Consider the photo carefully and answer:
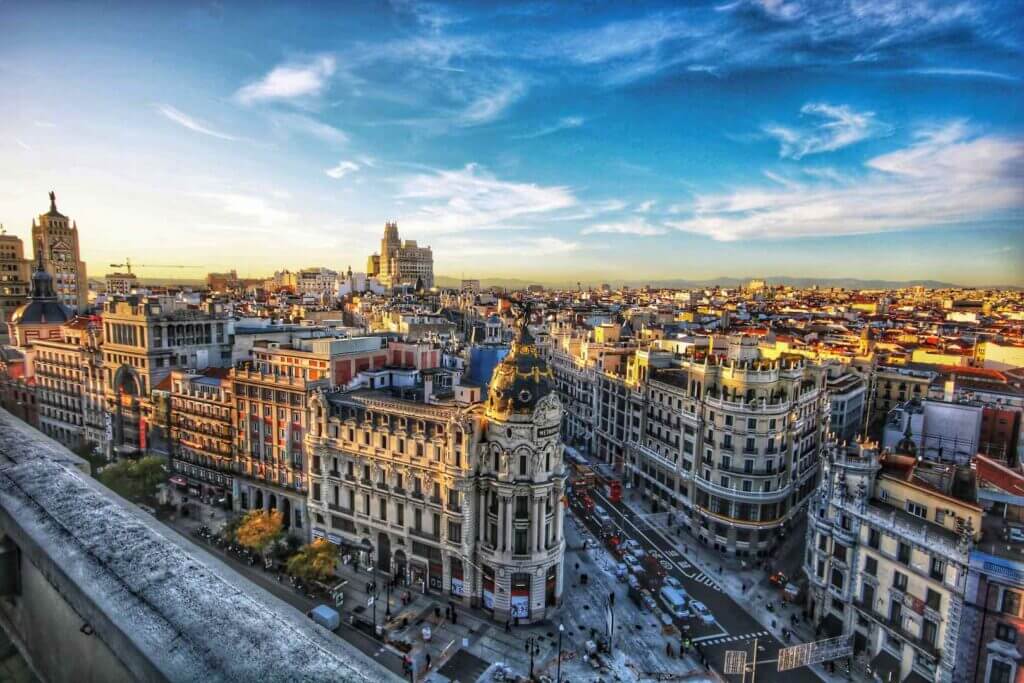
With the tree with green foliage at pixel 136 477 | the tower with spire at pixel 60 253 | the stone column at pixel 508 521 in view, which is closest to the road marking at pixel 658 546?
the stone column at pixel 508 521

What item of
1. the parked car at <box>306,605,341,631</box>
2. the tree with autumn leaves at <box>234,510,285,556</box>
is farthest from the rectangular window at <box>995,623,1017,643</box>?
the tree with autumn leaves at <box>234,510,285,556</box>

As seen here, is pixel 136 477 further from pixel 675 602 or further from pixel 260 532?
pixel 675 602

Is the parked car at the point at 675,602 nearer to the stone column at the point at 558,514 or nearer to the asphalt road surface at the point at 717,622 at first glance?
the asphalt road surface at the point at 717,622

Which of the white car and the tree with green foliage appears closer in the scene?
the white car

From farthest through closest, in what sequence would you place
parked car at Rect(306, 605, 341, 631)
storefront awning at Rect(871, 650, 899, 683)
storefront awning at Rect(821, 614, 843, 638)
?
storefront awning at Rect(821, 614, 843, 638), parked car at Rect(306, 605, 341, 631), storefront awning at Rect(871, 650, 899, 683)

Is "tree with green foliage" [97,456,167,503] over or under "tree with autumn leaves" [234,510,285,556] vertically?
over

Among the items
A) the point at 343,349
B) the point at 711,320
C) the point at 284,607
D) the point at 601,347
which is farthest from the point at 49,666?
the point at 711,320

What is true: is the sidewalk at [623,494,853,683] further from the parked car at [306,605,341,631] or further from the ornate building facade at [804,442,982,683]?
the parked car at [306,605,341,631]
